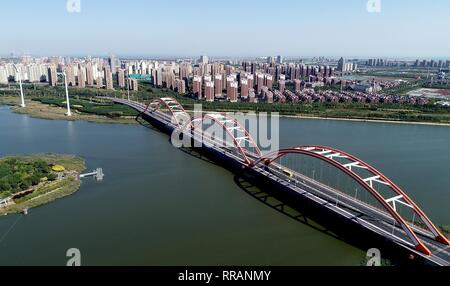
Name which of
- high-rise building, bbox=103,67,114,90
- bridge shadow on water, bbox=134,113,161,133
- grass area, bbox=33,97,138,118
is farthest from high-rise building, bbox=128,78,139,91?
bridge shadow on water, bbox=134,113,161,133

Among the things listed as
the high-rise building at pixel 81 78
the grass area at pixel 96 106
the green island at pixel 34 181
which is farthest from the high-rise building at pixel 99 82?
the green island at pixel 34 181

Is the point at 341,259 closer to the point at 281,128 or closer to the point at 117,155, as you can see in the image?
the point at 117,155

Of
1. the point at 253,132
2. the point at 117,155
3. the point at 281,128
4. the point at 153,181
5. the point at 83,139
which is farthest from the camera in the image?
the point at 281,128

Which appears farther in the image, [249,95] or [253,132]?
[249,95]

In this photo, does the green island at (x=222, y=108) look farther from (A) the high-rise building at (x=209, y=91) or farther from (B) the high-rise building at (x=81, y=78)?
(B) the high-rise building at (x=81, y=78)

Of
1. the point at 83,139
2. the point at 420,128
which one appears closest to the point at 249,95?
the point at 420,128

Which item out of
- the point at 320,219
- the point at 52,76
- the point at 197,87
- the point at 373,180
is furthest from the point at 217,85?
the point at 373,180
